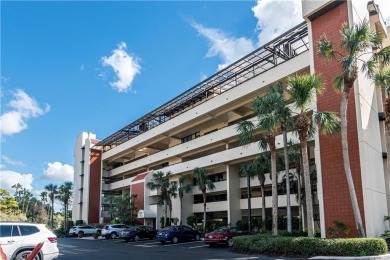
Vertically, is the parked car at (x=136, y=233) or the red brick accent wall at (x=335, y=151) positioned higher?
the red brick accent wall at (x=335, y=151)

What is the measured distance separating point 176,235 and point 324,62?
1766 cm

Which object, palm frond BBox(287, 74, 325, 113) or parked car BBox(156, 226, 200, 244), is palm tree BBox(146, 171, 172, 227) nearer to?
parked car BBox(156, 226, 200, 244)

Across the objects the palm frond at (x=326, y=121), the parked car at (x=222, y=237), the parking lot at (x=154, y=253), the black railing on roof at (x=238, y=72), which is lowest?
the parking lot at (x=154, y=253)

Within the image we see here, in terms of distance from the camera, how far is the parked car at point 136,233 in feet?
111

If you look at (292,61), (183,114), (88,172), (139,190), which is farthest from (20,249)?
(88,172)

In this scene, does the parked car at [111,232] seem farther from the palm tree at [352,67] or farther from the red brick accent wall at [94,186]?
the palm tree at [352,67]

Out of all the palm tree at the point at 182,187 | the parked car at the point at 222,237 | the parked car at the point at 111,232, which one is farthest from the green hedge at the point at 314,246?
the parked car at the point at 111,232

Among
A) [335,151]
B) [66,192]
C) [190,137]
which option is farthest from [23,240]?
[66,192]

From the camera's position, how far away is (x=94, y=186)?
59.8m

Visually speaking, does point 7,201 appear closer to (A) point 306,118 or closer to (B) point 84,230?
(B) point 84,230

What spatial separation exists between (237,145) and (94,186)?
32316mm

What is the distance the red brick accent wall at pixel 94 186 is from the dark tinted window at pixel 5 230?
158 ft

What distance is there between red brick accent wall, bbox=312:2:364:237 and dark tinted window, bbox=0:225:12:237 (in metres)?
15.5

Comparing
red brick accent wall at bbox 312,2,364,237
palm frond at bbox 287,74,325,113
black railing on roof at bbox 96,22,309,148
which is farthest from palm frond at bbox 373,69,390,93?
black railing on roof at bbox 96,22,309,148
